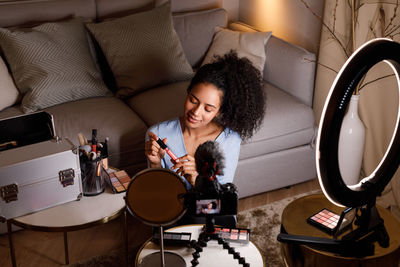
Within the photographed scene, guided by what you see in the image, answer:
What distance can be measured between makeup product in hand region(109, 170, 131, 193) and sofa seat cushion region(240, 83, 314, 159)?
27.7 inches

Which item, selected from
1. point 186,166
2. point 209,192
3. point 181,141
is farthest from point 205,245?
point 181,141

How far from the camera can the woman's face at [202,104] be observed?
162cm

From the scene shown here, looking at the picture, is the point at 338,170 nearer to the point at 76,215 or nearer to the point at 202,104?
the point at 202,104

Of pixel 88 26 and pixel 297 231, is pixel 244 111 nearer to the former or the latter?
pixel 297 231

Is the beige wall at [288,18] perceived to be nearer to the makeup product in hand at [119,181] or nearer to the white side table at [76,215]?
the makeup product in hand at [119,181]

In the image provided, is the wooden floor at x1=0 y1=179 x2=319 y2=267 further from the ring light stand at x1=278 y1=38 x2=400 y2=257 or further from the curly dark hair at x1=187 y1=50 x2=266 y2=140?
the ring light stand at x1=278 y1=38 x2=400 y2=257

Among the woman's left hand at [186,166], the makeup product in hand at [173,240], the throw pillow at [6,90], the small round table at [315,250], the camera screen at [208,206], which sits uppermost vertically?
the camera screen at [208,206]

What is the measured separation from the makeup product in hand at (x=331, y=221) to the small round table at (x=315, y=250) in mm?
17

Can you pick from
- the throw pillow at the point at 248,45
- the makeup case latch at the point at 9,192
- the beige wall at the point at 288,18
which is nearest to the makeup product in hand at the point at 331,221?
the makeup case latch at the point at 9,192

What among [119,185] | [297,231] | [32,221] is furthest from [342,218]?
[32,221]

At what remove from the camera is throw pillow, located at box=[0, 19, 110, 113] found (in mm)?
2278

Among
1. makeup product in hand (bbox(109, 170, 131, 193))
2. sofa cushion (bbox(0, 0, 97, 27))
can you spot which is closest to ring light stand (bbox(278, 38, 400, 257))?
makeup product in hand (bbox(109, 170, 131, 193))

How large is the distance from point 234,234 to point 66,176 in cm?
63

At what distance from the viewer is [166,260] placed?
1.38 metres
